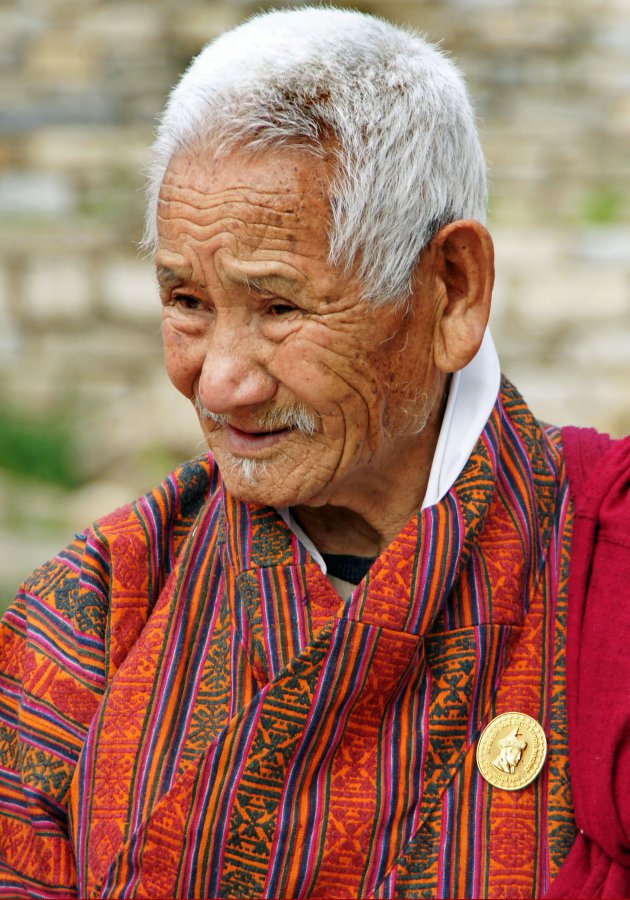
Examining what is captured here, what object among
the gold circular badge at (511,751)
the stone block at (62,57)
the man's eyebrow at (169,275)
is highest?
the stone block at (62,57)

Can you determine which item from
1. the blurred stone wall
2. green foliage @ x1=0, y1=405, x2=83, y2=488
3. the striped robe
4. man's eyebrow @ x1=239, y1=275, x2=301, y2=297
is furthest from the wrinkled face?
green foliage @ x1=0, y1=405, x2=83, y2=488

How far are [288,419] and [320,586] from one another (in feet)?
0.92

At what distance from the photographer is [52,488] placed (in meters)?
5.32

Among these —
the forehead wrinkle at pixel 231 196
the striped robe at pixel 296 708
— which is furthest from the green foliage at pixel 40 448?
the forehead wrinkle at pixel 231 196

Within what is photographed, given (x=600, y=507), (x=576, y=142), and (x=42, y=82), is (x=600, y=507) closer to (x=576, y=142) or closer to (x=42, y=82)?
(x=576, y=142)

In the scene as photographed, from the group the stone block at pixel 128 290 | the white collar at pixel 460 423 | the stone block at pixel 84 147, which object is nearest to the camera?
the white collar at pixel 460 423

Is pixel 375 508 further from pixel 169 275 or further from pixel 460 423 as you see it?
pixel 169 275

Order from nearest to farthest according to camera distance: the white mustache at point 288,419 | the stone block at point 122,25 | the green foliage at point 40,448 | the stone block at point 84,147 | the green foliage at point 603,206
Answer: the white mustache at point 288,419 → the green foliage at point 40,448 → the green foliage at point 603,206 → the stone block at point 84,147 → the stone block at point 122,25

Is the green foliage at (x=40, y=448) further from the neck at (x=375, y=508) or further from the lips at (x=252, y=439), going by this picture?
the lips at (x=252, y=439)

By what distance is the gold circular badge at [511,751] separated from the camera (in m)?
1.89

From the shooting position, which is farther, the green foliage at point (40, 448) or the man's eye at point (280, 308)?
the green foliage at point (40, 448)

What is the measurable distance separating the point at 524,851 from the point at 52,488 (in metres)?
3.74

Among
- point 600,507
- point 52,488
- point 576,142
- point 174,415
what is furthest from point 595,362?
point 600,507

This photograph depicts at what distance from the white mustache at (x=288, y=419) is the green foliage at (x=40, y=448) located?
3.49 m
